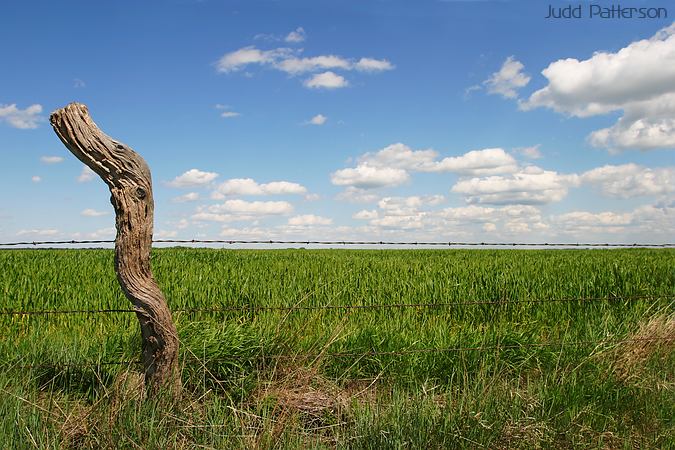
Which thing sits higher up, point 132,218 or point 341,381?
point 132,218

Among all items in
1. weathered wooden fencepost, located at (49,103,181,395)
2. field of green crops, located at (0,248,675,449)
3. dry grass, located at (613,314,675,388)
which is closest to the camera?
field of green crops, located at (0,248,675,449)

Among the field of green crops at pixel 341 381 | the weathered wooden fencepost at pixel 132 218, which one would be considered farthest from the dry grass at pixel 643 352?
the weathered wooden fencepost at pixel 132 218

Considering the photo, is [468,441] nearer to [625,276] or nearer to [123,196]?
[123,196]

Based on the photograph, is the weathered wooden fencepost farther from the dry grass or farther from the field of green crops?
the dry grass

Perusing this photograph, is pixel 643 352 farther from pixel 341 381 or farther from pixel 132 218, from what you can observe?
pixel 132 218

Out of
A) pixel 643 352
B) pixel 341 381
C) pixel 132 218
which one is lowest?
pixel 341 381

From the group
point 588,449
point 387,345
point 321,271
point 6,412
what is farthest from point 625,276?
point 6,412

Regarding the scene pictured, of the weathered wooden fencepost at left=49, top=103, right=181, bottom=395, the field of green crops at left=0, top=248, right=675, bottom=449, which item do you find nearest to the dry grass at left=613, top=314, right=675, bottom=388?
the field of green crops at left=0, top=248, right=675, bottom=449

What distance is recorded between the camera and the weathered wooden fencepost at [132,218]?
151 inches

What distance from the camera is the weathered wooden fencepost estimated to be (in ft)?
12.6

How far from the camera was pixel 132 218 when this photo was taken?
387cm

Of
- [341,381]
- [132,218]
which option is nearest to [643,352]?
[341,381]

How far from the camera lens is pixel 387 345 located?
18.7 ft

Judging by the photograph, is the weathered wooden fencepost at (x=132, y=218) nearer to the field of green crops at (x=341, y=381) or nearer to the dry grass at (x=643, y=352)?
the field of green crops at (x=341, y=381)
